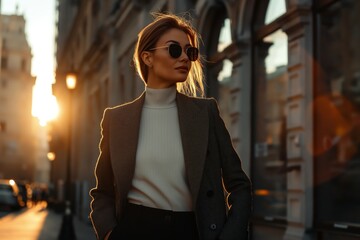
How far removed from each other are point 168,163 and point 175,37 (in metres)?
0.53

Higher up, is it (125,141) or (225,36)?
(225,36)

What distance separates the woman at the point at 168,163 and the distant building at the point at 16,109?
10257cm

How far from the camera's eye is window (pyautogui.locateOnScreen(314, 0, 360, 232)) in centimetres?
888

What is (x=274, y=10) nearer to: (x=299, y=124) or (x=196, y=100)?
(x=299, y=124)

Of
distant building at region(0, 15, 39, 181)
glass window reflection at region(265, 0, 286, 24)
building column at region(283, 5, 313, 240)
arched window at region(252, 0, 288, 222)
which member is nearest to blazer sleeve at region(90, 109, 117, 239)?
building column at region(283, 5, 313, 240)

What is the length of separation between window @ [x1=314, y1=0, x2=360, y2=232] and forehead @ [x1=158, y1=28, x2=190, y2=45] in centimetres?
603

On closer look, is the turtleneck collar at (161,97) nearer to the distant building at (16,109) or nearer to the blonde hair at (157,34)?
the blonde hair at (157,34)

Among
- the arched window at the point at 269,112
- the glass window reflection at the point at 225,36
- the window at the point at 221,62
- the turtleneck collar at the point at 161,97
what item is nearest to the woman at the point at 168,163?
the turtleneck collar at the point at 161,97

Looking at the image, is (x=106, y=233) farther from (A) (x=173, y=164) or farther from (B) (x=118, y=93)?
(B) (x=118, y=93)

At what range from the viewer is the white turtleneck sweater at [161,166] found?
2965 millimetres

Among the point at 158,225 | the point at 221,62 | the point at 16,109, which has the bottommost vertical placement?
the point at 158,225

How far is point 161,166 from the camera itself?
297 centimetres

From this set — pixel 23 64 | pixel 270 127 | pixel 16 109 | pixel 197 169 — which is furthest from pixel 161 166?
pixel 23 64

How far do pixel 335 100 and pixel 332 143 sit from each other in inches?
22.0
